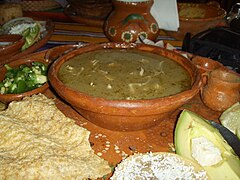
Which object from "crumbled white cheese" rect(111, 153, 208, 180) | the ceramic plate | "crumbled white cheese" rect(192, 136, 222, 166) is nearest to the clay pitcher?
"crumbled white cheese" rect(192, 136, 222, 166)

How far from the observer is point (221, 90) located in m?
1.53

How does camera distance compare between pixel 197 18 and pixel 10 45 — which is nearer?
pixel 10 45

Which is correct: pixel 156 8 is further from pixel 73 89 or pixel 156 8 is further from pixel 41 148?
pixel 41 148

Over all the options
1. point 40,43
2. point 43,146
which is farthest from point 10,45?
point 43,146

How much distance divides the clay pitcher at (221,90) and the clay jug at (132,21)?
63 cm

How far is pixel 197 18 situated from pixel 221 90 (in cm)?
94

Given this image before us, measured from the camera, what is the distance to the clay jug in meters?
2.01

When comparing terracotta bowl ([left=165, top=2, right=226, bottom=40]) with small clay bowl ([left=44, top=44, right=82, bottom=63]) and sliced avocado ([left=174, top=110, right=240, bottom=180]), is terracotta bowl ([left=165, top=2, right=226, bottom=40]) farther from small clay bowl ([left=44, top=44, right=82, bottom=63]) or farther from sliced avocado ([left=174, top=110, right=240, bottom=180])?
sliced avocado ([left=174, top=110, right=240, bottom=180])

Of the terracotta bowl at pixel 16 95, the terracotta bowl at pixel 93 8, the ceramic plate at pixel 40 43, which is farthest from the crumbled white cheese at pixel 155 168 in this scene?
the terracotta bowl at pixel 93 8

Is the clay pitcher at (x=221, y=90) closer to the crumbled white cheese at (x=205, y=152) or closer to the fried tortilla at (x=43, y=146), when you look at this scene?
the crumbled white cheese at (x=205, y=152)

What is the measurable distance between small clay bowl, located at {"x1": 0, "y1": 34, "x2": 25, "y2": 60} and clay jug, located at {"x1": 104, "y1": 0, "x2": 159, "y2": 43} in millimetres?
603

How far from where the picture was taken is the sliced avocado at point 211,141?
115 centimetres

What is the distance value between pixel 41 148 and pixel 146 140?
1.47 feet

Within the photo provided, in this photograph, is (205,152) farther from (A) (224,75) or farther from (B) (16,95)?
(B) (16,95)
